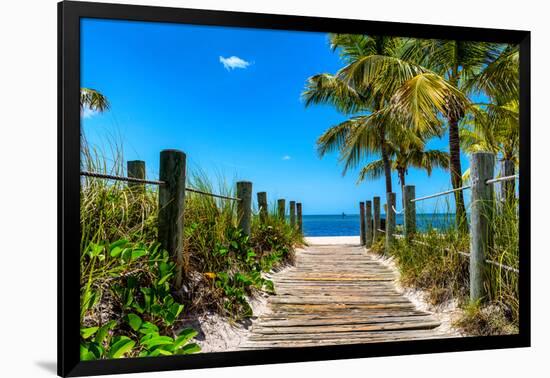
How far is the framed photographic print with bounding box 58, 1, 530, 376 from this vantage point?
2.59m

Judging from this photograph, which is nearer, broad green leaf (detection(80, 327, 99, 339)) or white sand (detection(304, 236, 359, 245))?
broad green leaf (detection(80, 327, 99, 339))

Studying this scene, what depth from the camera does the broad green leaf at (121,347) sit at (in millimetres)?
2549

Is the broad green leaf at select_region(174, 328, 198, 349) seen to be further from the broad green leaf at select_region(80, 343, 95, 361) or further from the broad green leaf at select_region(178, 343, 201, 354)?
the broad green leaf at select_region(80, 343, 95, 361)

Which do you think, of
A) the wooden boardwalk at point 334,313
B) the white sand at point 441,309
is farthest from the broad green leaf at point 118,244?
the white sand at point 441,309

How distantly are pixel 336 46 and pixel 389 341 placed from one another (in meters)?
2.01

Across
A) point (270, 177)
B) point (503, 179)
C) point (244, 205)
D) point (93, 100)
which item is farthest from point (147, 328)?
point (503, 179)

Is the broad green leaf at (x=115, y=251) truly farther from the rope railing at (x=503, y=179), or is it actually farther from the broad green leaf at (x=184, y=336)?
the rope railing at (x=503, y=179)

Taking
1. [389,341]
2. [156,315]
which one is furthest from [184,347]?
[389,341]

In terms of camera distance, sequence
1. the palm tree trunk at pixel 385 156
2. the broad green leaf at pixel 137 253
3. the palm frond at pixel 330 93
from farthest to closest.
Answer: the palm tree trunk at pixel 385 156
the palm frond at pixel 330 93
the broad green leaf at pixel 137 253

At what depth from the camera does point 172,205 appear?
3012 millimetres

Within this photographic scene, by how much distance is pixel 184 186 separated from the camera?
3061 mm

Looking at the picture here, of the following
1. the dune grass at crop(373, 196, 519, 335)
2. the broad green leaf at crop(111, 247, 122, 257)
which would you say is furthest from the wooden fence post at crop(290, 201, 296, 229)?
the broad green leaf at crop(111, 247, 122, 257)

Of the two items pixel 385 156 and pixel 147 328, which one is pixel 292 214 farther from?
pixel 147 328

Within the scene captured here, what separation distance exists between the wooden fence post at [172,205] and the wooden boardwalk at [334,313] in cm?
74
